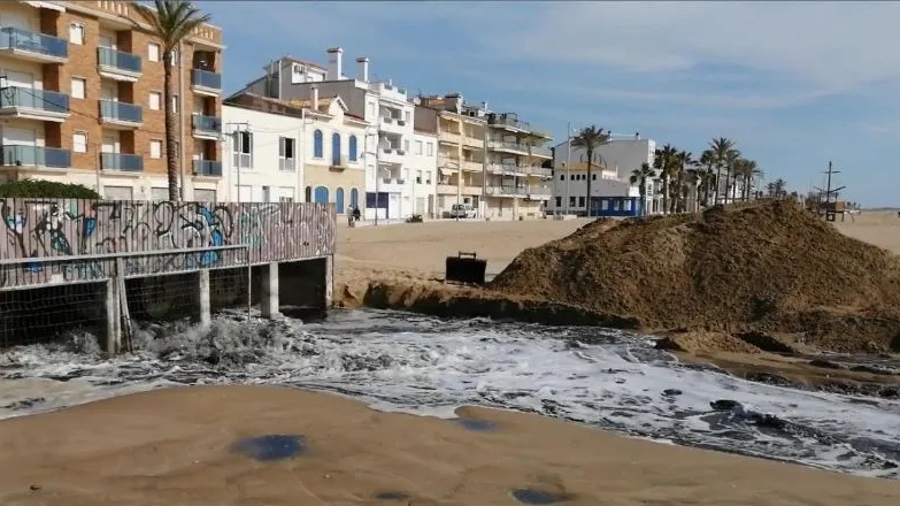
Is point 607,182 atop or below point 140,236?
atop

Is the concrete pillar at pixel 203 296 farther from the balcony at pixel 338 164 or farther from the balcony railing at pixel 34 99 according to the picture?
the balcony at pixel 338 164

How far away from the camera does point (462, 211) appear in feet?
265

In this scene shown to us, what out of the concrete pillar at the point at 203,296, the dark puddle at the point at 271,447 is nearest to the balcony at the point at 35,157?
the concrete pillar at the point at 203,296

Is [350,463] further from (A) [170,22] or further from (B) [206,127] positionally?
(B) [206,127]

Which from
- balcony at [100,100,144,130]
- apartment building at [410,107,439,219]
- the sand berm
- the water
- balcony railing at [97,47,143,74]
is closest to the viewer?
the water

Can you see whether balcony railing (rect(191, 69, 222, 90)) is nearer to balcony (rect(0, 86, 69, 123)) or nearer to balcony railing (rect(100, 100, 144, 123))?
balcony railing (rect(100, 100, 144, 123))

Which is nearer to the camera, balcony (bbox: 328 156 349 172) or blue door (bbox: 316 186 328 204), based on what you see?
blue door (bbox: 316 186 328 204)

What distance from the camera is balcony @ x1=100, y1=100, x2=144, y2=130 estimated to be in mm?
42844

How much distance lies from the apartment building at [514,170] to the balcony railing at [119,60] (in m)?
51.3

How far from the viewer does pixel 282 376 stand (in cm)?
1475

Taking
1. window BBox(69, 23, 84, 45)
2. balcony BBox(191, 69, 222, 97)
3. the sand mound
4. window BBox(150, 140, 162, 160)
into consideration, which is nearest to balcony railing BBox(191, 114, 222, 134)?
balcony BBox(191, 69, 222, 97)

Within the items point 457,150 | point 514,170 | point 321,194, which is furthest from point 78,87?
point 514,170

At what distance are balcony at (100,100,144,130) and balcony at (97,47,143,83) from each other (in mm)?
1586

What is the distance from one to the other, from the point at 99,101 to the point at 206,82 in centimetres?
857
